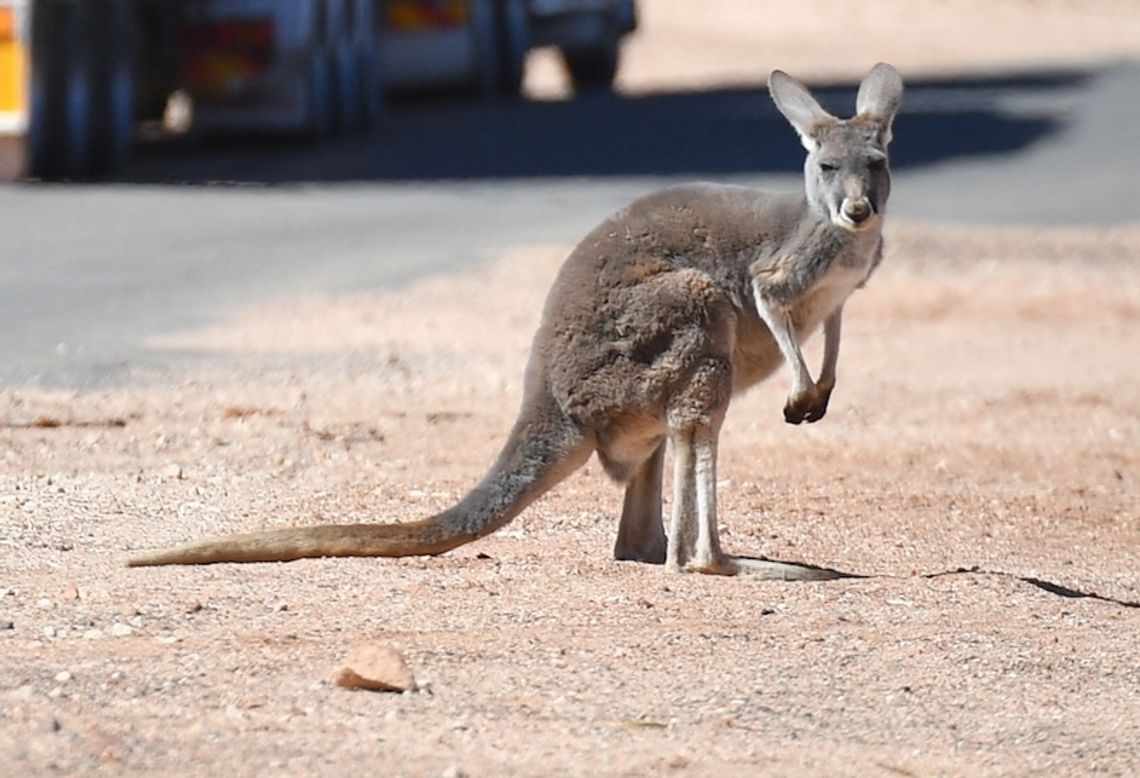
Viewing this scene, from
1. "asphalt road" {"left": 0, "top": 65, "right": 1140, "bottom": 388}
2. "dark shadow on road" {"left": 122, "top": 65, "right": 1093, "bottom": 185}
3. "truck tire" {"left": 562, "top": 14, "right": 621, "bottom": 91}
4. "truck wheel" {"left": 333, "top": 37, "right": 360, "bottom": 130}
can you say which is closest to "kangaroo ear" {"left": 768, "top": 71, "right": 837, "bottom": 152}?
"asphalt road" {"left": 0, "top": 65, "right": 1140, "bottom": 388}

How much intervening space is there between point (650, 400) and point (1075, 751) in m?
1.62

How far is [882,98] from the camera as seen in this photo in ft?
19.4

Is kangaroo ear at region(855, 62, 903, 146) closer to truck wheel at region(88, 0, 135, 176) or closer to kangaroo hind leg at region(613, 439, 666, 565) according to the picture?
kangaroo hind leg at region(613, 439, 666, 565)

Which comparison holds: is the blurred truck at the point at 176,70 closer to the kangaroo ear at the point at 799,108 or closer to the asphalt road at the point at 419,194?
the asphalt road at the point at 419,194

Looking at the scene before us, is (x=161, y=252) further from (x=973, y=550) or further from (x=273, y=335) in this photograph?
(x=973, y=550)

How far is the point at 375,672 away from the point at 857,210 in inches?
75.8

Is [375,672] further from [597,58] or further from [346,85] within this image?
[597,58]

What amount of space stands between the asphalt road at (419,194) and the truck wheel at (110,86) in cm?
29

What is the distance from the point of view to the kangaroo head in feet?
18.7

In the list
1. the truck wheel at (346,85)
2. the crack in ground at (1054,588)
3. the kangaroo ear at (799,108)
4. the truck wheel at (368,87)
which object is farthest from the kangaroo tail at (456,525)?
the truck wheel at (368,87)

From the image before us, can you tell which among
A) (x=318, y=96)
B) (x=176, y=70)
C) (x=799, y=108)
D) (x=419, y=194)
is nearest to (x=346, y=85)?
(x=318, y=96)

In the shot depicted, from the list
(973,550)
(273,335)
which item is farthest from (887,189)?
(273,335)

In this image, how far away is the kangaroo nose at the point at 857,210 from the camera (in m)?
5.63

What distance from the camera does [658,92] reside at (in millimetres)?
26391
